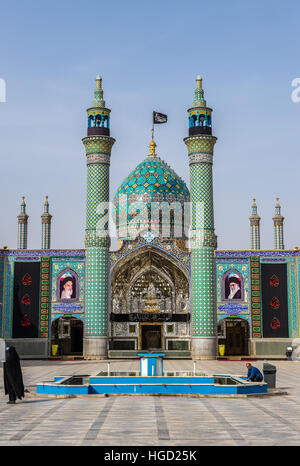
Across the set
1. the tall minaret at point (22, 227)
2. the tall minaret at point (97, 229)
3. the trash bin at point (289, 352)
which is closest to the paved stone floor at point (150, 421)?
the trash bin at point (289, 352)

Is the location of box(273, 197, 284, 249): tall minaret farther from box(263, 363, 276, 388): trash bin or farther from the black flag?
box(263, 363, 276, 388): trash bin

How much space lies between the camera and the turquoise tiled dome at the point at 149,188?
32.7m

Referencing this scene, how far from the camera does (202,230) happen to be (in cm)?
2744

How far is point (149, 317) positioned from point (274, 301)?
5619 mm

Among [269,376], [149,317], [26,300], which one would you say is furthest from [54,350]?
[269,376]

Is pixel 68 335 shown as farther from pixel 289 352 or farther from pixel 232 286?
pixel 289 352

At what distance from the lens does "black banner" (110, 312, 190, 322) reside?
93.2 feet

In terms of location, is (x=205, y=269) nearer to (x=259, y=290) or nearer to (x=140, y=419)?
(x=259, y=290)

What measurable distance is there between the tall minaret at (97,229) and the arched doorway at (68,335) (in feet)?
6.36

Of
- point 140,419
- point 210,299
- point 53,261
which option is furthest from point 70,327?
point 140,419

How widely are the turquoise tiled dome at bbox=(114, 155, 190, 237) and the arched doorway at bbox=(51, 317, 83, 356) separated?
20.2 ft

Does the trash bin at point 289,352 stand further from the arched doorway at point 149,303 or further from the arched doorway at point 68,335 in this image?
the arched doorway at point 68,335

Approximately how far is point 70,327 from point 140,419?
1983 cm
